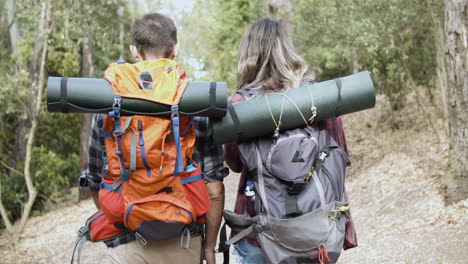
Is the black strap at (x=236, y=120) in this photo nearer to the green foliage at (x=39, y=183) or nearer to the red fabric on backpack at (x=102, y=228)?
the red fabric on backpack at (x=102, y=228)

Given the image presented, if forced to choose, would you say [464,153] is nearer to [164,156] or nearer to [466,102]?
[466,102]

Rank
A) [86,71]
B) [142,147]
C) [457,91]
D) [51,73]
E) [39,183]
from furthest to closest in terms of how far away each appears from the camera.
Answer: [51,73], [86,71], [39,183], [457,91], [142,147]

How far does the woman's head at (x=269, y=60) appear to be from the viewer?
284 cm

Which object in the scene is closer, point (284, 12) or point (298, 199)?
point (298, 199)

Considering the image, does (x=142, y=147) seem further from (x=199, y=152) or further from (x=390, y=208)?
(x=390, y=208)

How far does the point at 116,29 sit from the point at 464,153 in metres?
9.20

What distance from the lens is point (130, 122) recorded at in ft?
7.95

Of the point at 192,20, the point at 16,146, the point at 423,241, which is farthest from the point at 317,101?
the point at 192,20

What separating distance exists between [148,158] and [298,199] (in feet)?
2.62

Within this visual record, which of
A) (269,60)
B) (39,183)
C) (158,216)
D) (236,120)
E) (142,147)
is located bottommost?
(39,183)

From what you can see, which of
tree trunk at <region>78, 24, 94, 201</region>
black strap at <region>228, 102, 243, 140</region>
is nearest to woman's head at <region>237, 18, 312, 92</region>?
black strap at <region>228, 102, 243, 140</region>

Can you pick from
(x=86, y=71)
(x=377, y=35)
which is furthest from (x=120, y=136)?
(x=86, y=71)

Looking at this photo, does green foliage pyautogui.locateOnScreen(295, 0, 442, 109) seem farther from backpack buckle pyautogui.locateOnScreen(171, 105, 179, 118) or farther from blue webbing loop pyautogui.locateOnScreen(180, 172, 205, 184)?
backpack buckle pyautogui.locateOnScreen(171, 105, 179, 118)

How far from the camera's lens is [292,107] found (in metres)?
2.64
